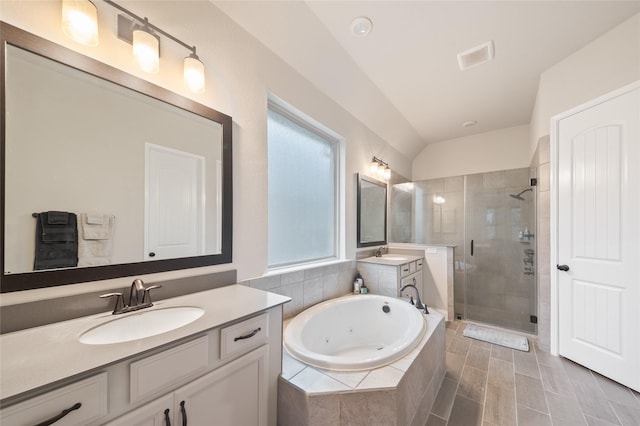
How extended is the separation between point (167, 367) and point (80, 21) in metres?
1.38

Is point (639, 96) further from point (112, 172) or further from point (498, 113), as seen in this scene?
point (112, 172)

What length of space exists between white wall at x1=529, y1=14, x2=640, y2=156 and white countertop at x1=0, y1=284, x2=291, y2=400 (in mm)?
3077

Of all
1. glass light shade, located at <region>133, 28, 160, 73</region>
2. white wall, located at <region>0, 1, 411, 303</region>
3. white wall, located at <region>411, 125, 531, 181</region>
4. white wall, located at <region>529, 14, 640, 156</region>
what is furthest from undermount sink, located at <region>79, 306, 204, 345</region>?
white wall, located at <region>411, 125, 531, 181</region>

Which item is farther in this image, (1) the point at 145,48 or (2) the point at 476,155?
(2) the point at 476,155

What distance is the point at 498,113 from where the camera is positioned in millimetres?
3293

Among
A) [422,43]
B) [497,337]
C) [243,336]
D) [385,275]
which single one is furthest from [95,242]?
[497,337]

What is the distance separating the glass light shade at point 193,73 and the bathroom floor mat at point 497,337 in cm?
350

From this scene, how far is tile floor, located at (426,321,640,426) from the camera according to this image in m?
1.56

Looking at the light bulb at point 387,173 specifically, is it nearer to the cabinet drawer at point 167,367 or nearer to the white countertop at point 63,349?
the white countertop at point 63,349

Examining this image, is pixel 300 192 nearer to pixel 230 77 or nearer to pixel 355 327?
pixel 230 77

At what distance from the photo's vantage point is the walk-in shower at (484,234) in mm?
3023

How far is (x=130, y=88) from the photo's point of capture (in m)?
1.18

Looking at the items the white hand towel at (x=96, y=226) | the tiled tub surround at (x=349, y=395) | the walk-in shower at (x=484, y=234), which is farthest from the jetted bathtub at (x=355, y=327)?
the walk-in shower at (x=484, y=234)

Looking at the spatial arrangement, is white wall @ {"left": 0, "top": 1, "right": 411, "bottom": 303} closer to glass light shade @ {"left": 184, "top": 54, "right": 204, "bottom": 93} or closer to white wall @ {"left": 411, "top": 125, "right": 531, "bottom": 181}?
glass light shade @ {"left": 184, "top": 54, "right": 204, "bottom": 93}
